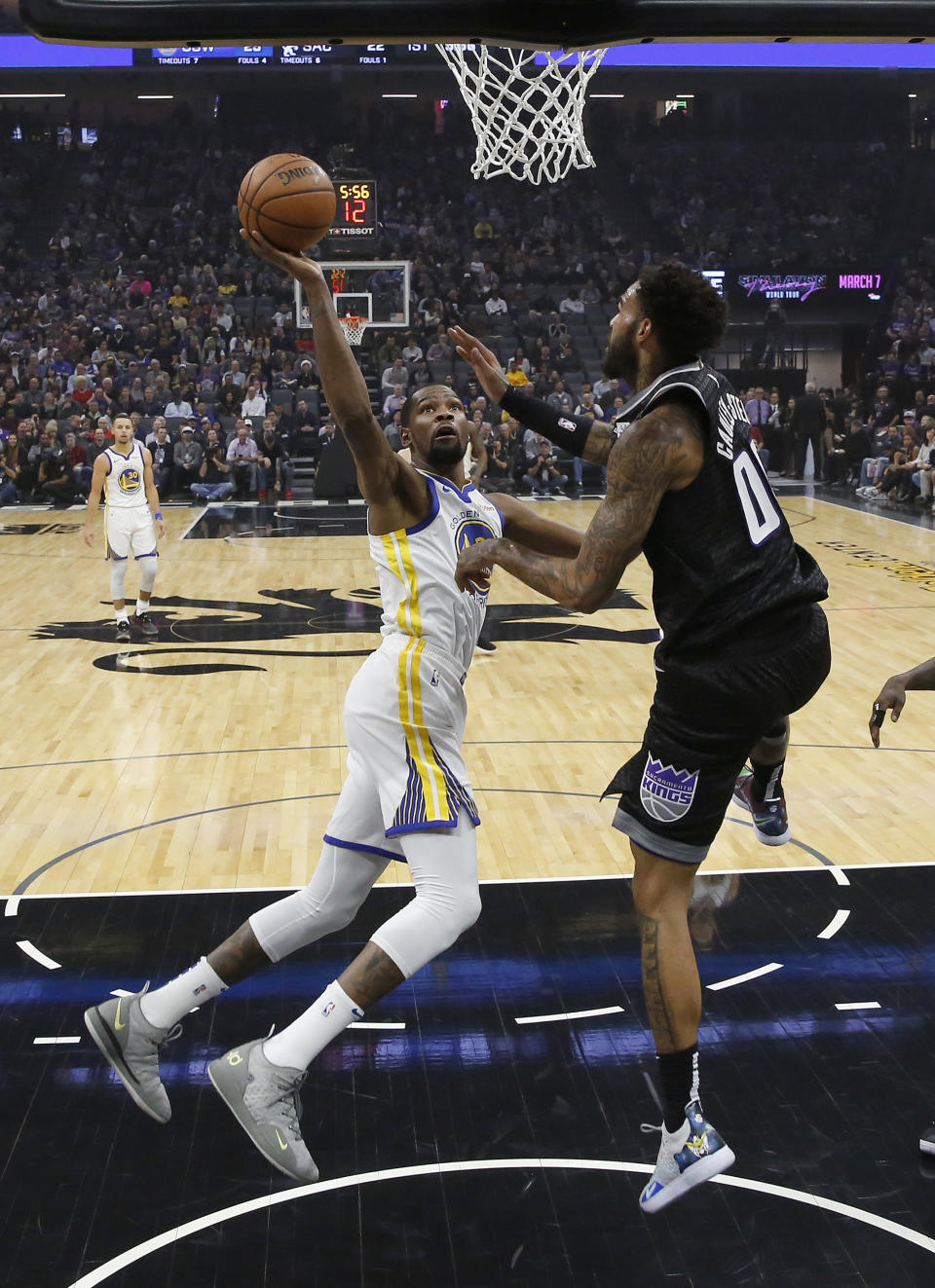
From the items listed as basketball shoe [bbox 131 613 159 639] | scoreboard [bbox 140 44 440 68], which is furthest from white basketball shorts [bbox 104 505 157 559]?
scoreboard [bbox 140 44 440 68]

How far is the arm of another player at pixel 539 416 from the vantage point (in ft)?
12.6

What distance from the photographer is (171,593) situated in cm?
1216

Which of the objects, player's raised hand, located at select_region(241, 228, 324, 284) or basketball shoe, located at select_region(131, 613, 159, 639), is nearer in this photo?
player's raised hand, located at select_region(241, 228, 324, 284)

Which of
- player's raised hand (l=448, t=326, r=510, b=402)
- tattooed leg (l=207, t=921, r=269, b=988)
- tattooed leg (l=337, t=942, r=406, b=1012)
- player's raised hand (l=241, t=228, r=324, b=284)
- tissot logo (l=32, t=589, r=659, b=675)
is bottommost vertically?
tissot logo (l=32, t=589, r=659, b=675)

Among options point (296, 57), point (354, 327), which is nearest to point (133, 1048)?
point (354, 327)

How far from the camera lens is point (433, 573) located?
11.2 feet

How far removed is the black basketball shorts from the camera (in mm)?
3025

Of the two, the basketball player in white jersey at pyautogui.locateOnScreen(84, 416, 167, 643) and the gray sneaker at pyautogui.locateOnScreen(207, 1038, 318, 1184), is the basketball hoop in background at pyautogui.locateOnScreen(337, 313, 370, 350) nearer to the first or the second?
the basketball player in white jersey at pyautogui.locateOnScreen(84, 416, 167, 643)

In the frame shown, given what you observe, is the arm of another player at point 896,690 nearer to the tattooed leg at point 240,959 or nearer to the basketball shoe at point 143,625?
the tattooed leg at point 240,959

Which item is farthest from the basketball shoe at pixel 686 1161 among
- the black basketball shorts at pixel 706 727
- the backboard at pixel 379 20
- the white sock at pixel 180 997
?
the backboard at pixel 379 20

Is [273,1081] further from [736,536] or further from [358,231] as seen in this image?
[358,231]

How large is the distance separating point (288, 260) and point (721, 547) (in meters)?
1.23

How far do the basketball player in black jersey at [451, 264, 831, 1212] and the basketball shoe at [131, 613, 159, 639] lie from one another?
7751 mm

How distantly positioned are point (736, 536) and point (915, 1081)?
5.67 ft
